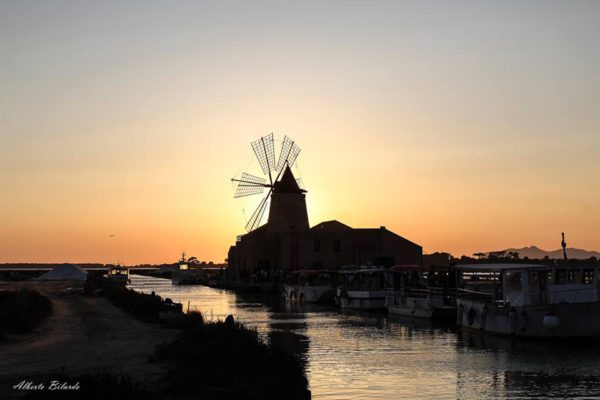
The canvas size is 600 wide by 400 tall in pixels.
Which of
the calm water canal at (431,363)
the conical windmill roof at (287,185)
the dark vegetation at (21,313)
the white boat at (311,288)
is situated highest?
the conical windmill roof at (287,185)

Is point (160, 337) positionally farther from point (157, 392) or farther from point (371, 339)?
point (157, 392)

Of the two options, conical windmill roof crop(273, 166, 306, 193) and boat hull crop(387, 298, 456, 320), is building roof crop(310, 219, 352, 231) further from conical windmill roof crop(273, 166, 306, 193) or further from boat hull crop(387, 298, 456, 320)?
boat hull crop(387, 298, 456, 320)

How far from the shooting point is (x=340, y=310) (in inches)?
2509

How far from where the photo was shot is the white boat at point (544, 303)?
34.3 metres

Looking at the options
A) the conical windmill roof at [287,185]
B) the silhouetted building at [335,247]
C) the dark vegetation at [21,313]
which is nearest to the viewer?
the dark vegetation at [21,313]

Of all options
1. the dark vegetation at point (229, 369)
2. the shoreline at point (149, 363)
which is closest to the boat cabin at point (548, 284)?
the shoreline at point (149, 363)

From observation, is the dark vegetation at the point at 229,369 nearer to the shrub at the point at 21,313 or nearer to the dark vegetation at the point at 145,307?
the shrub at the point at 21,313

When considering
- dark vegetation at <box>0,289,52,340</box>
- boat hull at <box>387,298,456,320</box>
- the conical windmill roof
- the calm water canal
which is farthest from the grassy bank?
the conical windmill roof

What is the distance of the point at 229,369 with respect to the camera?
69.4ft

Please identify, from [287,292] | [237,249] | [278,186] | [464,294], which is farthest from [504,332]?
[237,249]

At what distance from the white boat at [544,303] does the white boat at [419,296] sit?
9936 millimetres

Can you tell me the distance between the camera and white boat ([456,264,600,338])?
34344 millimetres

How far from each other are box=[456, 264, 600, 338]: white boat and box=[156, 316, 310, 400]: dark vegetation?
50.7 ft

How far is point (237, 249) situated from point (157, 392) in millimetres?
108821
